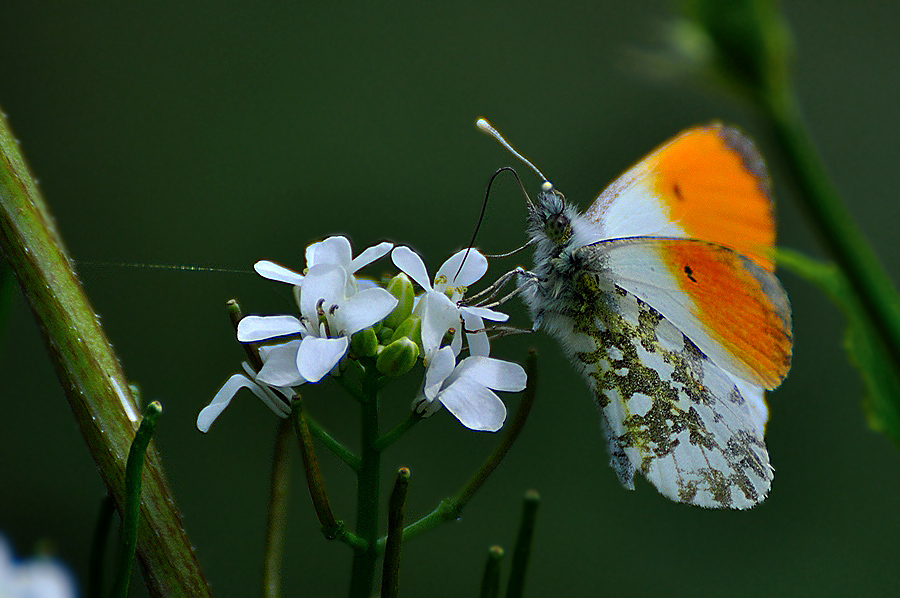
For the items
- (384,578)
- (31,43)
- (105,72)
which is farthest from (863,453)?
(31,43)

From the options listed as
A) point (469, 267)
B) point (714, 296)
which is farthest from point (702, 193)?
point (469, 267)

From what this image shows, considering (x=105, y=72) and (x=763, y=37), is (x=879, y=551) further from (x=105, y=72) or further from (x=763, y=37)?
(x=105, y=72)

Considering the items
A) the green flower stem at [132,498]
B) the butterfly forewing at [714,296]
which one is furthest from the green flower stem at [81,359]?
the butterfly forewing at [714,296]

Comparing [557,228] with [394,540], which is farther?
[557,228]

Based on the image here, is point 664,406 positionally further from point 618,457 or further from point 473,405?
point 473,405

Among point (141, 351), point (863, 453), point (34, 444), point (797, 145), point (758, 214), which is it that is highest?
point (863, 453)

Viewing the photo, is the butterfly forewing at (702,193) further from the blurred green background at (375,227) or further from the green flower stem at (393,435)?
the blurred green background at (375,227)
